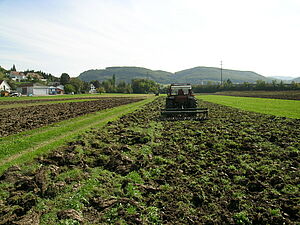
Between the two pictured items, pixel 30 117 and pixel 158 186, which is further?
pixel 30 117

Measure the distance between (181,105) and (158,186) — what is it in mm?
16842

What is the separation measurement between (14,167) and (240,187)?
704cm

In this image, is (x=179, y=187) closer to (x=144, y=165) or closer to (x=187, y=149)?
(x=144, y=165)

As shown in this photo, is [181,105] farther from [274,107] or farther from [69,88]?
[69,88]

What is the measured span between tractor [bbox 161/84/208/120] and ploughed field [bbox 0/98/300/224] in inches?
404

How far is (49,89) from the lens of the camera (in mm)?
117938

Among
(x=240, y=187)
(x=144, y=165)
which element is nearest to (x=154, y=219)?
(x=240, y=187)

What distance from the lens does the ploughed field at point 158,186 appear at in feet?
16.5

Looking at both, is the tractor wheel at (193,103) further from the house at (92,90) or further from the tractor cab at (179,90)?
the house at (92,90)

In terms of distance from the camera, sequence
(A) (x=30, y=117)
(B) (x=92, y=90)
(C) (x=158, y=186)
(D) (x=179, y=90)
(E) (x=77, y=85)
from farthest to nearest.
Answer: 1. (B) (x=92, y=90)
2. (E) (x=77, y=85)
3. (D) (x=179, y=90)
4. (A) (x=30, y=117)
5. (C) (x=158, y=186)

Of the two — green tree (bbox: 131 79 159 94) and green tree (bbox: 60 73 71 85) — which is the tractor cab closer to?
green tree (bbox: 131 79 159 94)

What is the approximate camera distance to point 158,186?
21.5 ft

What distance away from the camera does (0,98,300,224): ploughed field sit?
5.03 metres

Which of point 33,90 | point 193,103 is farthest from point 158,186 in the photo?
point 33,90
